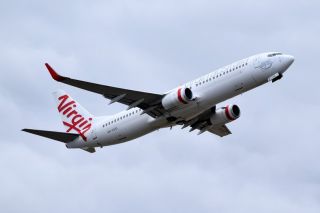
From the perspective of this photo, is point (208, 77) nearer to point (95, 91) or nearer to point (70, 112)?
point (95, 91)

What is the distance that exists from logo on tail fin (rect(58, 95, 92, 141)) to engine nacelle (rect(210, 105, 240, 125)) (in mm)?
11321

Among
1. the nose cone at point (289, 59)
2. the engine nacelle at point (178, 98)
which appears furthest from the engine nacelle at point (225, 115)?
the nose cone at point (289, 59)

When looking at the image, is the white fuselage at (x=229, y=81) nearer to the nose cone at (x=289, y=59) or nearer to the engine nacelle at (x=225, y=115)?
the nose cone at (x=289, y=59)

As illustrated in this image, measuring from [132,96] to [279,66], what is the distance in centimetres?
1194

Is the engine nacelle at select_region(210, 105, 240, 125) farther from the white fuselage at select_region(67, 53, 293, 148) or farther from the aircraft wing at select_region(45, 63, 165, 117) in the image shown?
the aircraft wing at select_region(45, 63, 165, 117)

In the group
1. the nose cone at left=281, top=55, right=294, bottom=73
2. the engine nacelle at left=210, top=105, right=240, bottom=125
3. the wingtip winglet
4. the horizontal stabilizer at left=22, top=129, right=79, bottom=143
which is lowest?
the engine nacelle at left=210, top=105, right=240, bottom=125

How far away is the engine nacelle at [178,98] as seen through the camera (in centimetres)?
6359

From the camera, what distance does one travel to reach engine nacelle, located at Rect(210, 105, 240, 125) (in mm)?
70725

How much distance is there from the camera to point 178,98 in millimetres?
63688

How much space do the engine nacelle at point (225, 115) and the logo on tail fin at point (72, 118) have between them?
11321 mm

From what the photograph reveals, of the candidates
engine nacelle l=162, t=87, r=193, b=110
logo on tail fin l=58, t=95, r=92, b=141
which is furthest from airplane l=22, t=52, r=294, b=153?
logo on tail fin l=58, t=95, r=92, b=141

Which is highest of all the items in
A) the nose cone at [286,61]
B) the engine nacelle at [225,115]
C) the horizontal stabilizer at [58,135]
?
the horizontal stabilizer at [58,135]

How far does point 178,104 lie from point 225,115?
323 inches

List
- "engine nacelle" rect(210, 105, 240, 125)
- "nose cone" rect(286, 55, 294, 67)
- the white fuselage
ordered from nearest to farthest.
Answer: the white fuselage
"nose cone" rect(286, 55, 294, 67)
"engine nacelle" rect(210, 105, 240, 125)
